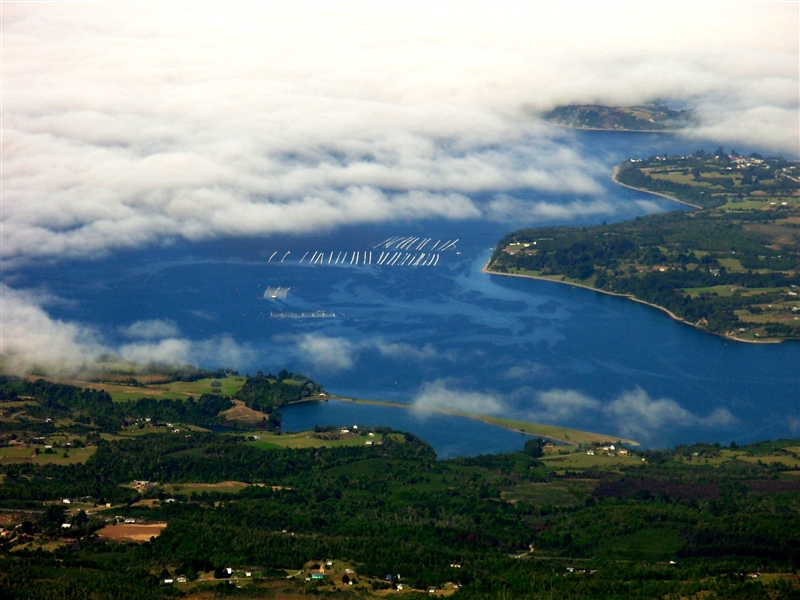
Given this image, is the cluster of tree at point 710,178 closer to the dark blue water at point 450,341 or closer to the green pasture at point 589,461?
the dark blue water at point 450,341

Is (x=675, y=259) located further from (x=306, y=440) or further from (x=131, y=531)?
(x=131, y=531)

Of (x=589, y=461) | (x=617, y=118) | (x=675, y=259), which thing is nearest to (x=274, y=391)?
(x=589, y=461)

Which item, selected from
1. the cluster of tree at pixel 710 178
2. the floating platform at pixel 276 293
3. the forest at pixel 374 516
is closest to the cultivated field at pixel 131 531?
the forest at pixel 374 516

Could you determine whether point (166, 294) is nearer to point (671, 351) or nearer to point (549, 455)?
Answer: point (671, 351)

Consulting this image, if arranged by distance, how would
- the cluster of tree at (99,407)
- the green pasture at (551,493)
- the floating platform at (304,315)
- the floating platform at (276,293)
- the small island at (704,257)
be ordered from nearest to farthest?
the green pasture at (551,493) < the cluster of tree at (99,407) < the floating platform at (304,315) < the small island at (704,257) < the floating platform at (276,293)

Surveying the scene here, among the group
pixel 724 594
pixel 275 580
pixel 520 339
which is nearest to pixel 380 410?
pixel 520 339

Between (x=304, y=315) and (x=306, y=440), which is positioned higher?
(x=304, y=315)
